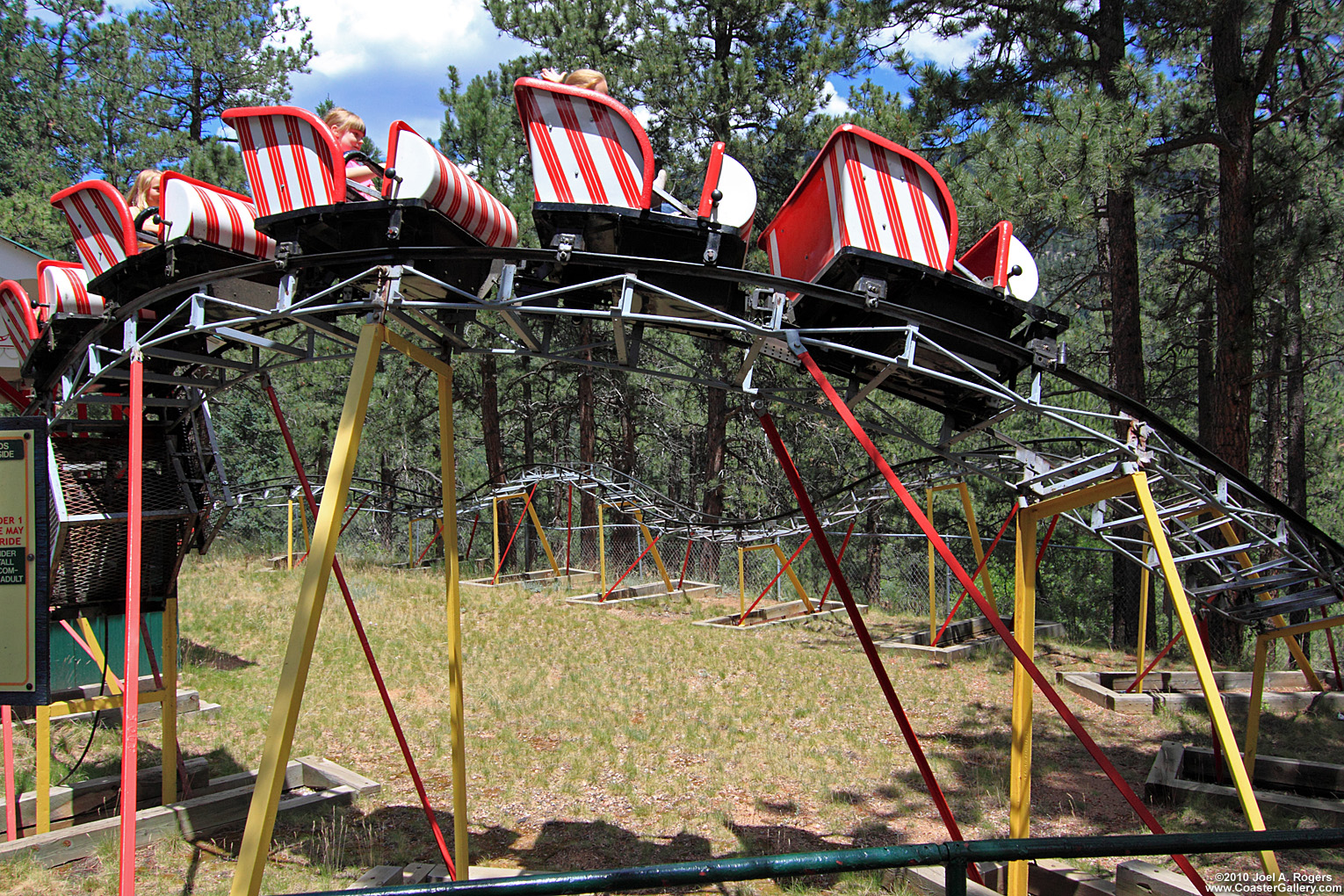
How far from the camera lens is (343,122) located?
5.07 meters

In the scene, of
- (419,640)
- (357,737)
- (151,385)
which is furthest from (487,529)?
(151,385)

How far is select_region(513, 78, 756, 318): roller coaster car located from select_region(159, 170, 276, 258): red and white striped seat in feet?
Answer: 6.15

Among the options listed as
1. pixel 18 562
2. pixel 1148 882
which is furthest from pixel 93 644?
pixel 1148 882

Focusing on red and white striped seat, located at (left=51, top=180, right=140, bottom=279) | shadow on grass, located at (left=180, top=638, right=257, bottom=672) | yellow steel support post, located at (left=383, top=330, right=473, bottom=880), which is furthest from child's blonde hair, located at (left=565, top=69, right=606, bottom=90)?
shadow on grass, located at (left=180, top=638, right=257, bottom=672)

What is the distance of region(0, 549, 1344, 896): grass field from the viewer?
580cm

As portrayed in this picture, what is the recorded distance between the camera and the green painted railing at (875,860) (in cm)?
184

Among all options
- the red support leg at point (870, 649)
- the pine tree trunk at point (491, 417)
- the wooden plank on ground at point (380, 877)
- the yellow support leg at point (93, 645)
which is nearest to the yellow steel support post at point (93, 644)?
the yellow support leg at point (93, 645)

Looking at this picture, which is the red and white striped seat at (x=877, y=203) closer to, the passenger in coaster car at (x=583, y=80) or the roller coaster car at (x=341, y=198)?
the passenger in coaster car at (x=583, y=80)

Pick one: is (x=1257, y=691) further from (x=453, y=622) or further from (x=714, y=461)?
(x=714, y=461)

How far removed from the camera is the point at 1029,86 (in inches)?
424

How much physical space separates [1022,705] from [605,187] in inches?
134

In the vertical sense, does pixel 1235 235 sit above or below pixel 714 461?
above

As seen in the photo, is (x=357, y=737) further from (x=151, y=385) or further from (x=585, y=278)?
(x=585, y=278)

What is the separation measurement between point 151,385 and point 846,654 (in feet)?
30.9
